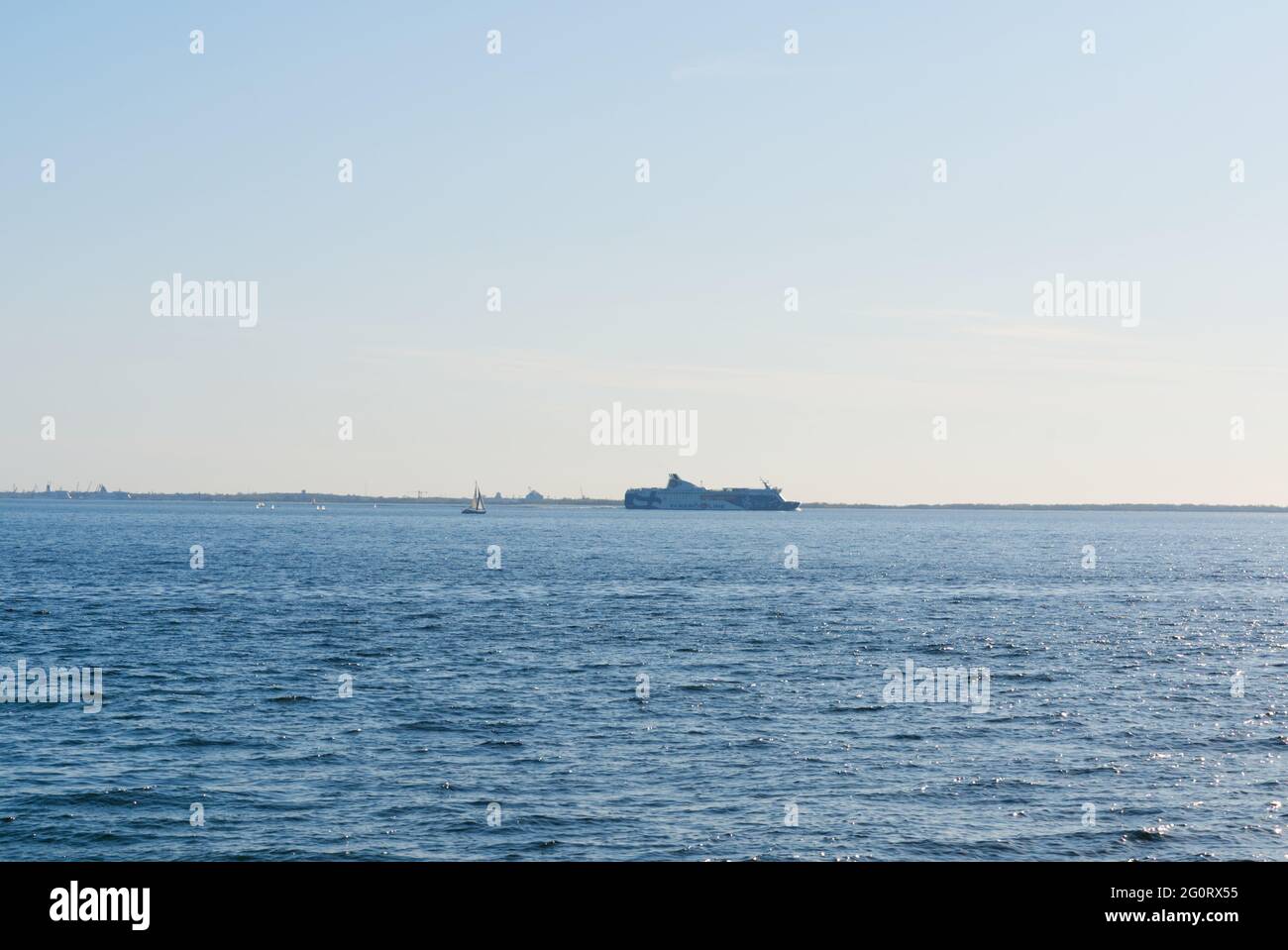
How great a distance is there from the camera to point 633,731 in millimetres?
39344

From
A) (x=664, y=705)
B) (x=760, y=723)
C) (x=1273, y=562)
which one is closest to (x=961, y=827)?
(x=760, y=723)

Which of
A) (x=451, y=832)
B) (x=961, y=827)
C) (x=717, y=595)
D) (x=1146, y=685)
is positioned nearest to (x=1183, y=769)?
(x=961, y=827)

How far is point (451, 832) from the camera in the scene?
28.0 m

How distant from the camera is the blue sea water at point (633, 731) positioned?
92.0 ft

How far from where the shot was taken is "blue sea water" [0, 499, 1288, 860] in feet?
92.0

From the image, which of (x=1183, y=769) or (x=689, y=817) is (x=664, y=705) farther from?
(x=1183, y=769)

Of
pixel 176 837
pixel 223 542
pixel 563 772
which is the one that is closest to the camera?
pixel 176 837

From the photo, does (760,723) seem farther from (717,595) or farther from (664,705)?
(717,595)

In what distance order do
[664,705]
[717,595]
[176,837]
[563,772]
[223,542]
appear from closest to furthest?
[176,837], [563,772], [664,705], [717,595], [223,542]
